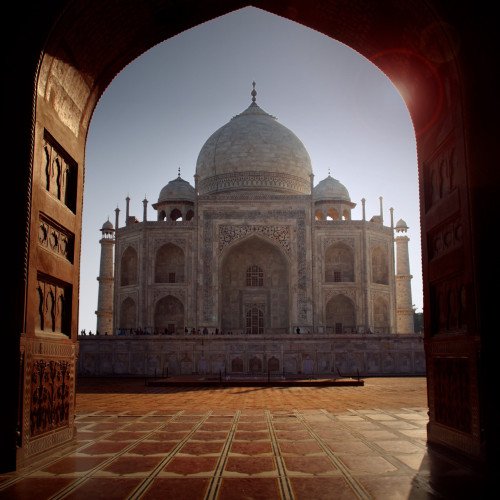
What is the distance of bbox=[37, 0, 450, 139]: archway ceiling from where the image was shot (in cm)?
560

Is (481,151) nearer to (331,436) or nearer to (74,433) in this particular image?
(331,436)

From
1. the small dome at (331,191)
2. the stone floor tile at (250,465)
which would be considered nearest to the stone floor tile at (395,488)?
the stone floor tile at (250,465)

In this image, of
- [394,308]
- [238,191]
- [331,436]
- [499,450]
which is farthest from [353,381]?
[238,191]

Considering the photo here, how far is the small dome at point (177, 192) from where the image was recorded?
34.4m

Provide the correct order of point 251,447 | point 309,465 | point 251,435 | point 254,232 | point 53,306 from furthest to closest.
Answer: point 254,232 → point 251,435 → point 53,306 → point 251,447 → point 309,465

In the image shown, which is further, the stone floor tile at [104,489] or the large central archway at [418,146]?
the large central archway at [418,146]

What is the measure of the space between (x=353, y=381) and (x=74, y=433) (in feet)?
38.5

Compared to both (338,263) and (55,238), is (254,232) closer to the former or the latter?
(338,263)

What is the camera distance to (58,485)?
418 cm

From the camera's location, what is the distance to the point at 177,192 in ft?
113

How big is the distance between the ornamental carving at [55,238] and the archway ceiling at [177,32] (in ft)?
3.79

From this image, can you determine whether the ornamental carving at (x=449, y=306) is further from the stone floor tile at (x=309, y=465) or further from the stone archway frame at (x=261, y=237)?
the stone archway frame at (x=261, y=237)

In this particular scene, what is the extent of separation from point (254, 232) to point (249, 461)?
25.0 m

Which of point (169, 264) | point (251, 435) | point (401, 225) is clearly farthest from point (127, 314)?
point (251, 435)
